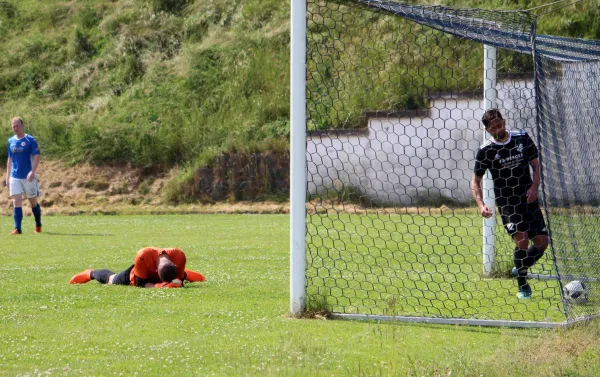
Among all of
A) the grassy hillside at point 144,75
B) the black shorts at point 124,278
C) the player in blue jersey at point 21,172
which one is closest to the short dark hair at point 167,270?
the black shorts at point 124,278

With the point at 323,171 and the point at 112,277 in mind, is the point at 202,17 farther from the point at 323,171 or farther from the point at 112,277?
the point at 112,277

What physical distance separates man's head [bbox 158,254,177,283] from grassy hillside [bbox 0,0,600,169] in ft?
55.1

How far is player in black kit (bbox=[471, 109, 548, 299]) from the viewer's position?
27.3 ft

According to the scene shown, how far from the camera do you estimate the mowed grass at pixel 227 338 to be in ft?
17.8

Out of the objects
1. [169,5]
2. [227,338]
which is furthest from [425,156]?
[227,338]

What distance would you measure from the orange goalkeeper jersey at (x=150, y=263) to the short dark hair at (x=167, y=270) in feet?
0.42

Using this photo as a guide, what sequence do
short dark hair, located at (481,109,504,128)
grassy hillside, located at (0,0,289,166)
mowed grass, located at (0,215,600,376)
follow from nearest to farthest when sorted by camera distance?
mowed grass, located at (0,215,600,376) → short dark hair, located at (481,109,504,128) → grassy hillside, located at (0,0,289,166)

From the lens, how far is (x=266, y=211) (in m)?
23.5

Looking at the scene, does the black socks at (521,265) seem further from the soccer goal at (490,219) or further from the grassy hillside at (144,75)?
the grassy hillside at (144,75)

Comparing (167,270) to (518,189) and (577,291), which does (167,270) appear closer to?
(518,189)

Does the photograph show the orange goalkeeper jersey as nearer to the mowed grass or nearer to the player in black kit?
the mowed grass

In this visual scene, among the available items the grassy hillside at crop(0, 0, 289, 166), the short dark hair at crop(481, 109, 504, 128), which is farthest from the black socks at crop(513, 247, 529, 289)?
the grassy hillside at crop(0, 0, 289, 166)

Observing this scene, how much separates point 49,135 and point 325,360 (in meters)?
23.8

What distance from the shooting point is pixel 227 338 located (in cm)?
646
